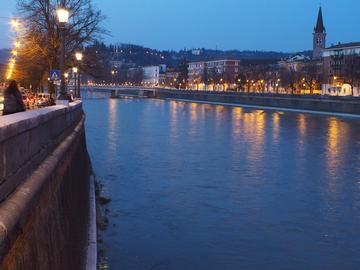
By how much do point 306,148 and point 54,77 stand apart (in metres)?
16.7

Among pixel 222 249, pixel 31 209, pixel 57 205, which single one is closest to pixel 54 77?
pixel 222 249

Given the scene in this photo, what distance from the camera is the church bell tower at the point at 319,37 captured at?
167 meters

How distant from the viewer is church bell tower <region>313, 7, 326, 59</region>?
16662cm

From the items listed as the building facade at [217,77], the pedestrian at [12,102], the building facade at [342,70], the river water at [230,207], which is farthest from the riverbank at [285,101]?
the pedestrian at [12,102]

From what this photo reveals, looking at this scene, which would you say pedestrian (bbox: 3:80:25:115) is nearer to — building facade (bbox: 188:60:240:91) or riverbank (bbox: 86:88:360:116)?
riverbank (bbox: 86:88:360:116)

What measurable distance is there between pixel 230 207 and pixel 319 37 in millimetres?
160224

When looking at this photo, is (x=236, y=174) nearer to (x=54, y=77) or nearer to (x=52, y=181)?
(x=54, y=77)

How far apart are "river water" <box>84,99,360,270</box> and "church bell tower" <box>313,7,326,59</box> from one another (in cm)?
14158

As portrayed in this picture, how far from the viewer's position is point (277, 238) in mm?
12984

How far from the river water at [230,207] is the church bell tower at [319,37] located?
142m

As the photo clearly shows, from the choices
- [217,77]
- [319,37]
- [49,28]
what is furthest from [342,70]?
[49,28]

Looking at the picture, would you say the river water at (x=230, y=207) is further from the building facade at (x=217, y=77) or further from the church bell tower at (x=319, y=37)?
the church bell tower at (x=319, y=37)

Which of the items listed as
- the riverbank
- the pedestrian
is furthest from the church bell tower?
the pedestrian

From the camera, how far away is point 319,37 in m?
169
